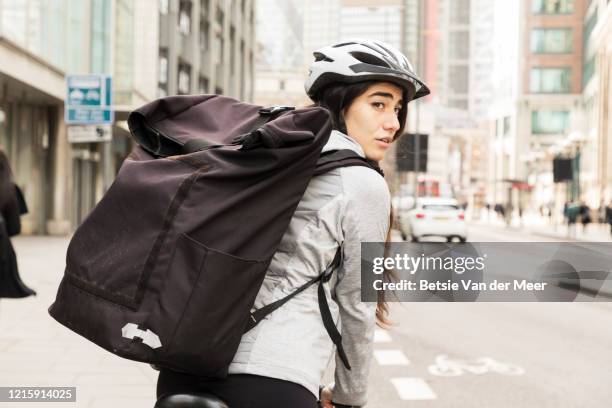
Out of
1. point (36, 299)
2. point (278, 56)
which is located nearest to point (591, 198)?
point (36, 299)

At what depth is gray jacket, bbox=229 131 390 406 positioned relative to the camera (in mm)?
1652

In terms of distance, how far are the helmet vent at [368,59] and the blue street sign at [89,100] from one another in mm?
13210

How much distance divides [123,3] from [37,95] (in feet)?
21.5

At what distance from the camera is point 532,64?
6494 cm

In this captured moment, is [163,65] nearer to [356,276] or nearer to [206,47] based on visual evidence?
[206,47]

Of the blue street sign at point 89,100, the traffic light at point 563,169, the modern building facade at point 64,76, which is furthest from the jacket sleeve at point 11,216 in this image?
the traffic light at point 563,169

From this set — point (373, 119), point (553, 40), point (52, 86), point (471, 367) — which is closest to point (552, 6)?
point (553, 40)

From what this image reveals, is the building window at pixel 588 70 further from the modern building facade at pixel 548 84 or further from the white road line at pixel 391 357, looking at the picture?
the white road line at pixel 391 357

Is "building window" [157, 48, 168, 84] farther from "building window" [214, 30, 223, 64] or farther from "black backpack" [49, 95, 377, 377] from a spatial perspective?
"black backpack" [49, 95, 377, 377]

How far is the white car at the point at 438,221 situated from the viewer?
26.2 metres

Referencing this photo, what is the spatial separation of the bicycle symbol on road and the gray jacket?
4739mm

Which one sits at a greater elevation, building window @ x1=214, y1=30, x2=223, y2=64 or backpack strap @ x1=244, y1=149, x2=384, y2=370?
building window @ x1=214, y1=30, x2=223, y2=64

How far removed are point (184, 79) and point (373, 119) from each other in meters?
36.7

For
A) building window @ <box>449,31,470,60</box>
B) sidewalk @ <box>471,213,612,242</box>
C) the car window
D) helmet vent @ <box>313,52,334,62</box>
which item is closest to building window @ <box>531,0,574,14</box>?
sidewalk @ <box>471,213,612,242</box>
